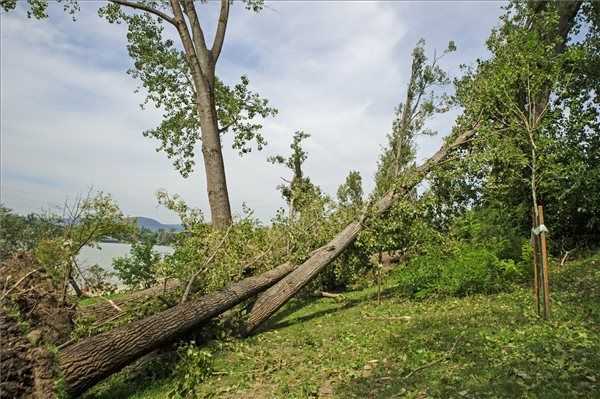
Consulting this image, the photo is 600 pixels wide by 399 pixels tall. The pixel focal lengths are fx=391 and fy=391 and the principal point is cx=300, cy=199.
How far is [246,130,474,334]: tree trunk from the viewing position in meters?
7.74

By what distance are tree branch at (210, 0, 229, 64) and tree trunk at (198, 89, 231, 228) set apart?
63.3 inches

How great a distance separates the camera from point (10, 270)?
6621mm

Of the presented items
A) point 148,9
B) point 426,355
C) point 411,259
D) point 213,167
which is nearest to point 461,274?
point 411,259

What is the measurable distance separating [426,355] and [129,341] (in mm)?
3665

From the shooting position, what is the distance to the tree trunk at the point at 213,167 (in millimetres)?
10633

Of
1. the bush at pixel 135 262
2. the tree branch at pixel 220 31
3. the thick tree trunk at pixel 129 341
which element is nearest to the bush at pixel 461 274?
the thick tree trunk at pixel 129 341

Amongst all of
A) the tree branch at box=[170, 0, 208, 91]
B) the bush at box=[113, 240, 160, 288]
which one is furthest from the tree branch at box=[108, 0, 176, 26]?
the bush at box=[113, 240, 160, 288]

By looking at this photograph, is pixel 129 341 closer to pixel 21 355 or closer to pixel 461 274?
pixel 21 355

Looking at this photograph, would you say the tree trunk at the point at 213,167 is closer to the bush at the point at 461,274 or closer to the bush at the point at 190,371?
the bush at the point at 461,274

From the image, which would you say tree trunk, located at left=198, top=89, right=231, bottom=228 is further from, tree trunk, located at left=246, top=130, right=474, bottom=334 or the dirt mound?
the dirt mound

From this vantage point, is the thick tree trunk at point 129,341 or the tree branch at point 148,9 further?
the tree branch at point 148,9

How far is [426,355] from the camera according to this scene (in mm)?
4750

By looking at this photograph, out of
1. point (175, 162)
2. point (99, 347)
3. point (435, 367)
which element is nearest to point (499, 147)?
point (435, 367)

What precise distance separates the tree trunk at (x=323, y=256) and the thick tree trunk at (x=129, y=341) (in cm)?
80
